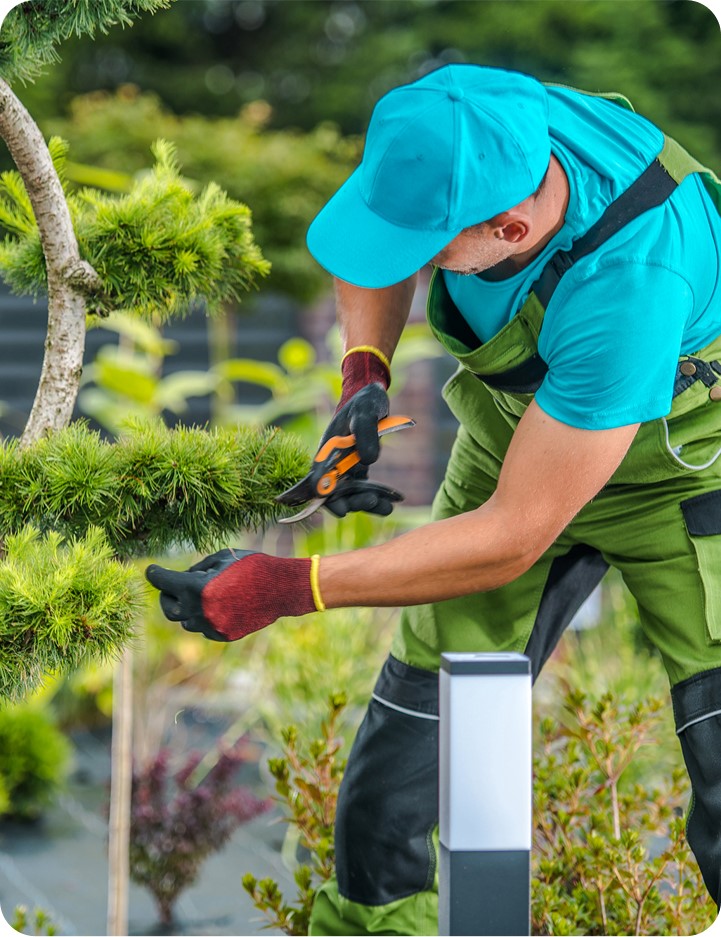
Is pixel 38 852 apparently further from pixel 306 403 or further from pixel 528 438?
pixel 528 438

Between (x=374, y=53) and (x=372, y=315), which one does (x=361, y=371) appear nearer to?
(x=372, y=315)

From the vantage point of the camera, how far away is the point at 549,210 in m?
1.41

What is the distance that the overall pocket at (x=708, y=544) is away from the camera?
159 centimetres

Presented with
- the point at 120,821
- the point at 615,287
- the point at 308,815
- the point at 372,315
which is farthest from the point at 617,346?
the point at 120,821

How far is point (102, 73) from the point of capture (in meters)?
8.78

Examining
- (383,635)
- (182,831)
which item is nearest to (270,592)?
(182,831)

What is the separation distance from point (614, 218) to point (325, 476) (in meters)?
0.52

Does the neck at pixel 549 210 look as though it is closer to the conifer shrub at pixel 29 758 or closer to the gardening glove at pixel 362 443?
the gardening glove at pixel 362 443

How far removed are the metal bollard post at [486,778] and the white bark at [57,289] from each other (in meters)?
0.74

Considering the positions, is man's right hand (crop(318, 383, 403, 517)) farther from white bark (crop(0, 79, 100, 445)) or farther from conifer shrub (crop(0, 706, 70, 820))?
conifer shrub (crop(0, 706, 70, 820))

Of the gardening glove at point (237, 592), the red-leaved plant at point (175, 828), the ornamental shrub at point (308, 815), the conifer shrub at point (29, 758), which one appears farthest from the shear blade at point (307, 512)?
the conifer shrub at point (29, 758)

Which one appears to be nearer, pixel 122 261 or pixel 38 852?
pixel 122 261

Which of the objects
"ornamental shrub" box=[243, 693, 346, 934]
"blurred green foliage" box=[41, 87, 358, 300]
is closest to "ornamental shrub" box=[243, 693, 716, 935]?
"ornamental shrub" box=[243, 693, 346, 934]

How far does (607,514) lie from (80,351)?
86 centimetres
